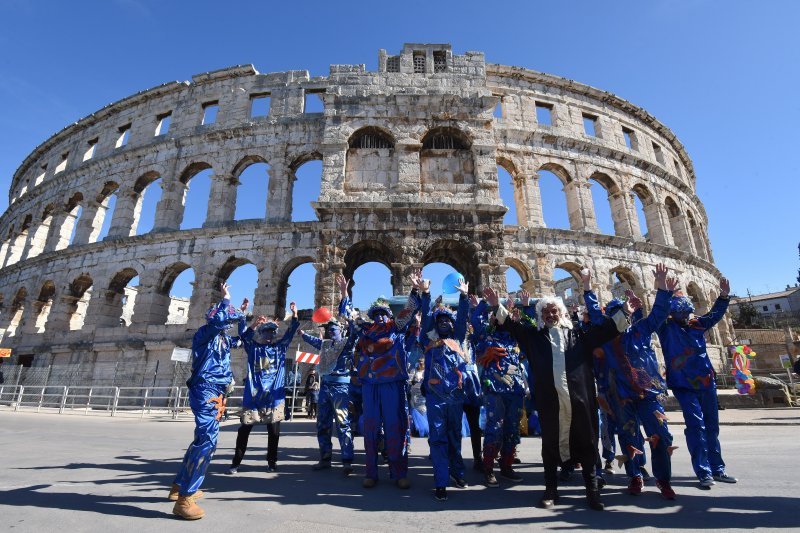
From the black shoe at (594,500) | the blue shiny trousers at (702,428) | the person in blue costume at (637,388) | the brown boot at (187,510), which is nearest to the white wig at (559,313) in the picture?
the person in blue costume at (637,388)

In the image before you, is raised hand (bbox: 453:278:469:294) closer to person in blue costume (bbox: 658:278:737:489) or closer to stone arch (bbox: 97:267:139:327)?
person in blue costume (bbox: 658:278:737:489)

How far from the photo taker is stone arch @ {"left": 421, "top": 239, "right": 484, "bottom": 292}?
37.2ft

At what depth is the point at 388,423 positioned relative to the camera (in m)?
4.07

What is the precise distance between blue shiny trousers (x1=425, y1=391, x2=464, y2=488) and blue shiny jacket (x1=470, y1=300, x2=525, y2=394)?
697 mm

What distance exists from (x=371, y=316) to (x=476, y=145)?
32.1 feet

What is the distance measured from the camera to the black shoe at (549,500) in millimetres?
3148

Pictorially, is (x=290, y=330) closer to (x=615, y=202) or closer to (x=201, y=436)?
(x=201, y=436)

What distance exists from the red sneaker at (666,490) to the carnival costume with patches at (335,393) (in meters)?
3.39

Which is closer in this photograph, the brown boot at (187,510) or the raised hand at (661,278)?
the brown boot at (187,510)

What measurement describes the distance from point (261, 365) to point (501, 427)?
308 centimetres

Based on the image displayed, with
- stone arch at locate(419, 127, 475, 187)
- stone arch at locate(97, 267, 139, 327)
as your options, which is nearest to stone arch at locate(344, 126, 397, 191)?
stone arch at locate(419, 127, 475, 187)

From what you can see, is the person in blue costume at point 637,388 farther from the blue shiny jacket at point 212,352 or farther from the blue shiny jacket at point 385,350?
the blue shiny jacket at point 212,352

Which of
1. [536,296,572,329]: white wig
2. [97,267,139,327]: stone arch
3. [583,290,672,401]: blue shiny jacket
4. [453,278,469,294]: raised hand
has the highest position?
[97,267,139,327]: stone arch

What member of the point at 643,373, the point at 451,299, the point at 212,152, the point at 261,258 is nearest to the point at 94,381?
the point at 261,258
